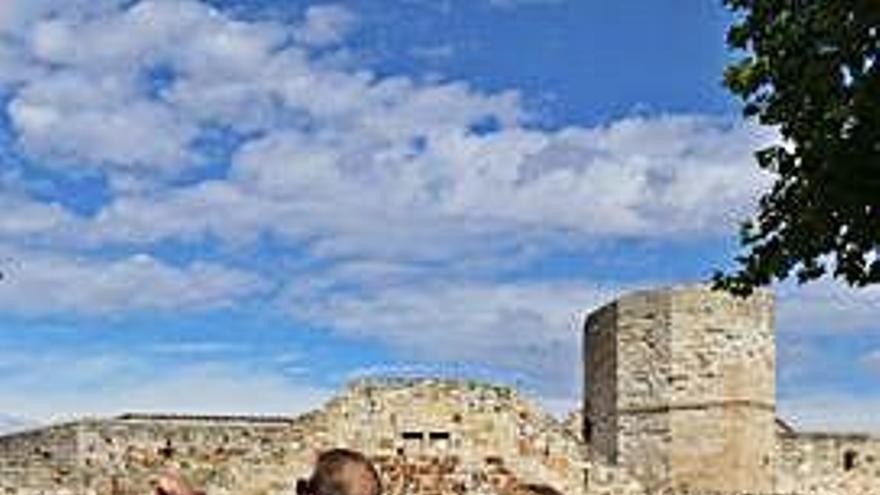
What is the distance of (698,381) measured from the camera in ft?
115

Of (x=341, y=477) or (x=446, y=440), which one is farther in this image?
(x=446, y=440)

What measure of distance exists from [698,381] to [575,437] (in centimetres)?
760

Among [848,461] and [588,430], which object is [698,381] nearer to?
[588,430]

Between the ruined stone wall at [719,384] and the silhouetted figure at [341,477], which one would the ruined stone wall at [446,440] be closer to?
the ruined stone wall at [719,384]

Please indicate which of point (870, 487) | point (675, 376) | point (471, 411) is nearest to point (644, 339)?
point (675, 376)

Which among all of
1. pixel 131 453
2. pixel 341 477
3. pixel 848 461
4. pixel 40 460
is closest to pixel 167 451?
pixel 131 453

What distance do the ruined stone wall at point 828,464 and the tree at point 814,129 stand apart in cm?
1580

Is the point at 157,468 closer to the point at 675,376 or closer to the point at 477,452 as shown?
the point at 477,452

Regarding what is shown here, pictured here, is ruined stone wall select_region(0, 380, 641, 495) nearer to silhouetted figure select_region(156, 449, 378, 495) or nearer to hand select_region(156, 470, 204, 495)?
silhouetted figure select_region(156, 449, 378, 495)

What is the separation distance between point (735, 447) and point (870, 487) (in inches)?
113

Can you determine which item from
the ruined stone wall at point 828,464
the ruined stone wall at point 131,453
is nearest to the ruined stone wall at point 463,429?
the ruined stone wall at point 131,453

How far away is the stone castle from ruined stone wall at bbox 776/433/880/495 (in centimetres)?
2

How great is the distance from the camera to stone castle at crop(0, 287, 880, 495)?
26875mm

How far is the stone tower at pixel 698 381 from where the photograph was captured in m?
35.0
